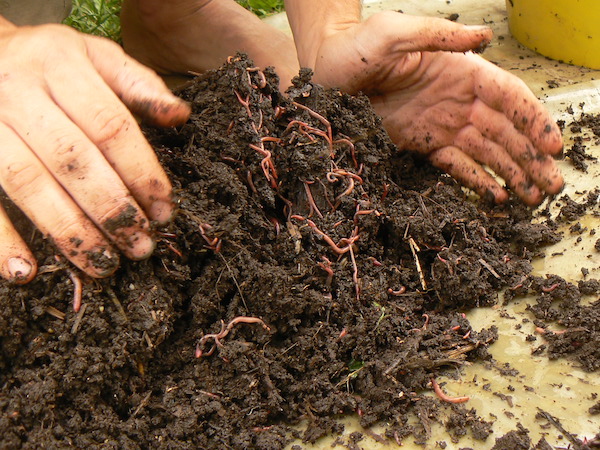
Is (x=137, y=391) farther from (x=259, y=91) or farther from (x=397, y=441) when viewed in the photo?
(x=259, y=91)

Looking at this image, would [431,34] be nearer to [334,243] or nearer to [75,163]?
[334,243]

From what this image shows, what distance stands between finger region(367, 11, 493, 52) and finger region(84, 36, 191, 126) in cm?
86

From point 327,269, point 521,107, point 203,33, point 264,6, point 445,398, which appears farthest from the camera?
point 264,6

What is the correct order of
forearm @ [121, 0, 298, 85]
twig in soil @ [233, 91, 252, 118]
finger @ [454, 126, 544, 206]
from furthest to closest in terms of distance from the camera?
1. forearm @ [121, 0, 298, 85]
2. finger @ [454, 126, 544, 206]
3. twig in soil @ [233, 91, 252, 118]

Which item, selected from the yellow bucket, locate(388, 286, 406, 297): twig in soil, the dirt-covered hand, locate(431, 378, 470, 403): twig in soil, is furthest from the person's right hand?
the yellow bucket

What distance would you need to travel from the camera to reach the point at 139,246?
1.43m

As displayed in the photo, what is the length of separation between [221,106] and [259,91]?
14cm

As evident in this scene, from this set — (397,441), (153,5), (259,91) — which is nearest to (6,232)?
(259,91)

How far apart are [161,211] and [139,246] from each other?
0.34 feet

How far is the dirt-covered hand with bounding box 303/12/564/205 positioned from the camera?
2006 millimetres

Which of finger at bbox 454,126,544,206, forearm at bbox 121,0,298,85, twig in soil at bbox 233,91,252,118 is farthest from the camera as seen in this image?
forearm at bbox 121,0,298,85

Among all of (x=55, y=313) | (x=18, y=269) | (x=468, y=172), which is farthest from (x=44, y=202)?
(x=468, y=172)

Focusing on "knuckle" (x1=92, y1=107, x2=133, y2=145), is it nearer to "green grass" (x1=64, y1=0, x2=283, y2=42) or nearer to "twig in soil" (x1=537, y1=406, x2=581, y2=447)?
"twig in soil" (x1=537, y1=406, x2=581, y2=447)

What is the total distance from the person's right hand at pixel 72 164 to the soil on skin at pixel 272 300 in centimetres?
9
